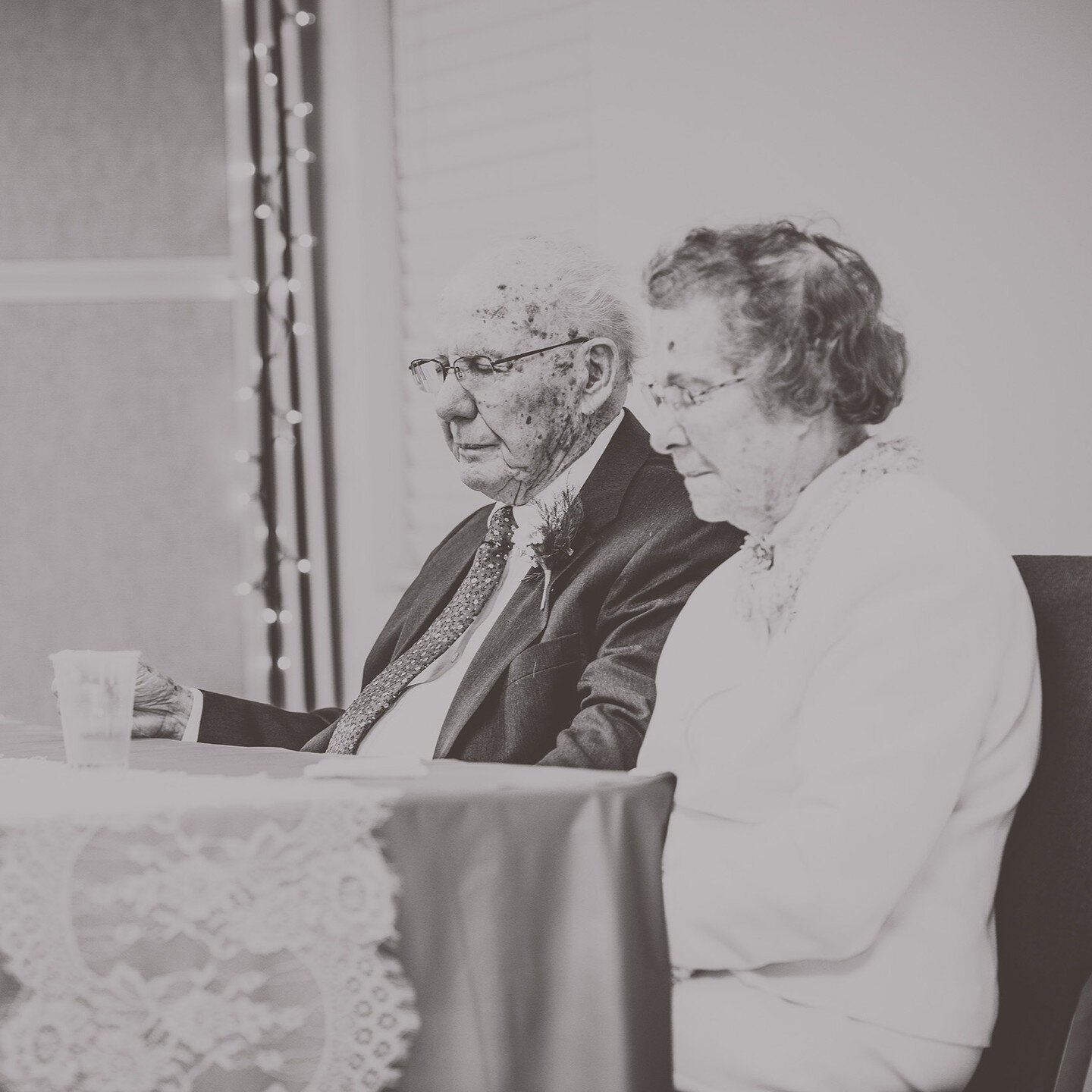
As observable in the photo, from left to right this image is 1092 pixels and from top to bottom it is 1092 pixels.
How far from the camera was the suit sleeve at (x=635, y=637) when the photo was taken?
167 centimetres

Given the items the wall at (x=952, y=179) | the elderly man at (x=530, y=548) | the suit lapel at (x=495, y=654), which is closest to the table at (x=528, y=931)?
the elderly man at (x=530, y=548)

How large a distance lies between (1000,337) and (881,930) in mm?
A: 1608

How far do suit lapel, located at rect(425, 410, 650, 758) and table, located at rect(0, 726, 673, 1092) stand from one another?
0.70 metres

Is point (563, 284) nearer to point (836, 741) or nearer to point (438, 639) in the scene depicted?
point (438, 639)

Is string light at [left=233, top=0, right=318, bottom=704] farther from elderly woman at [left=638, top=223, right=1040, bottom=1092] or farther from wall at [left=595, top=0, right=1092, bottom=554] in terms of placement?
elderly woman at [left=638, top=223, right=1040, bottom=1092]

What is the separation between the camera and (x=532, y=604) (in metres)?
1.99

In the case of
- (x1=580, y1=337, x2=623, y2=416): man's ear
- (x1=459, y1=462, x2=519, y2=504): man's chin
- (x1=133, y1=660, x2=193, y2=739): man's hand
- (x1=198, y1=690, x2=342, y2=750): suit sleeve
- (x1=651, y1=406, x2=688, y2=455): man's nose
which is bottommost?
(x1=198, y1=690, x2=342, y2=750): suit sleeve

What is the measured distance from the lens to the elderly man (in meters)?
1.87

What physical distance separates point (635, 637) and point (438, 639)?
0.43 metres

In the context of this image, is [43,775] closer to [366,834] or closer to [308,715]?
[366,834]

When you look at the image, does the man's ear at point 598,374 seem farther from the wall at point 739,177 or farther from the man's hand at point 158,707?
the man's hand at point 158,707

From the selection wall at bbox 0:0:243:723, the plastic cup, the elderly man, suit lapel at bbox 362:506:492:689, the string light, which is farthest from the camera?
wall at bbox 0:0:243:723

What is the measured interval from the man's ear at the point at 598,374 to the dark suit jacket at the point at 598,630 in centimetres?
7

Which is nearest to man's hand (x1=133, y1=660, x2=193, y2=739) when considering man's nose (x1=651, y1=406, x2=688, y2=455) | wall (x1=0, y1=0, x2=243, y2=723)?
man's nose (x1=651, y1=406, x2=688, y2=455)
